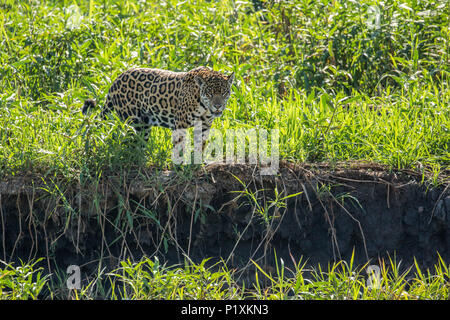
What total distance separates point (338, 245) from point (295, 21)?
3.10m

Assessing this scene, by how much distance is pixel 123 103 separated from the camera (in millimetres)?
6859

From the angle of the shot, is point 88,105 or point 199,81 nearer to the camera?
point 199,81

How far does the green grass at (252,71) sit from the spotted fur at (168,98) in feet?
0.78

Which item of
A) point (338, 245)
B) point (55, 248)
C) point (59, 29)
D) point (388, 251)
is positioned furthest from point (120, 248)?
point (59, 29)

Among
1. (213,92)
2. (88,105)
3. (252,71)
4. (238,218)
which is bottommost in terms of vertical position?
(238,218)

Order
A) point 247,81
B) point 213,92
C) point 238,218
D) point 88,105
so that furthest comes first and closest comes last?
point 247,81 < point 88,105 < point 238,218 < point 213,92

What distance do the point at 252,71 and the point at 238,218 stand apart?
2.06 m

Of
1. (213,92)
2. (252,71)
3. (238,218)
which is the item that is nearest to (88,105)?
(213,92)

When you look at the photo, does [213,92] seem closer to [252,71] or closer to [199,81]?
[199,81]

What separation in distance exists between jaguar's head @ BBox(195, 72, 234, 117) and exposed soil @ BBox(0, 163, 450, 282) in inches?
Result: 20.6

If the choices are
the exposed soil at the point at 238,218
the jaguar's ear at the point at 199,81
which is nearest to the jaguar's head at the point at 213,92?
the jaguar's ear at the point at 199,81

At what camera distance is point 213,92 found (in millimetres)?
6418

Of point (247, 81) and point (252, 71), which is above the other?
point (252, 71)
